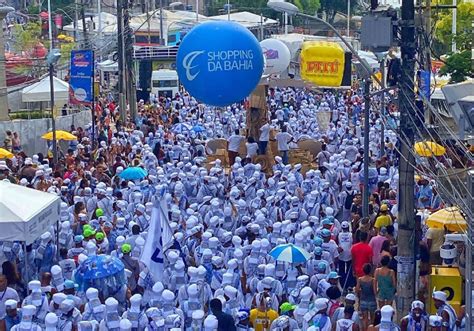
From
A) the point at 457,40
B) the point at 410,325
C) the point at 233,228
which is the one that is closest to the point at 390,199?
the point at 233,228

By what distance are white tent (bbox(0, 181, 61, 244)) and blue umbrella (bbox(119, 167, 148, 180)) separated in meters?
4.70

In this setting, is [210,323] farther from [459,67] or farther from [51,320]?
[459,67]

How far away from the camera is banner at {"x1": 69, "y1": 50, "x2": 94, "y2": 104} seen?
2325 cm

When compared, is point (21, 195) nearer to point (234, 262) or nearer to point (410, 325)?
point (234, 262)

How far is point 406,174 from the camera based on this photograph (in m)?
12.3

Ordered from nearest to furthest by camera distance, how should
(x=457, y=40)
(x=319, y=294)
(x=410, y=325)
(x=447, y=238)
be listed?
(x=410, y=325) < (x=319, y=294) < (x=447, y=238) < (x=457, y=40)

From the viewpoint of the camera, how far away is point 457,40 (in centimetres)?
3388

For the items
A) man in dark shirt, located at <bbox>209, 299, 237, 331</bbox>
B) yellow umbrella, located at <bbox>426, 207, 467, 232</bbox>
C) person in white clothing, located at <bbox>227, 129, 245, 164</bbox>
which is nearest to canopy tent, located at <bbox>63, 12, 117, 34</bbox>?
person in white clothing, located at <bbox>227, 129, 245, 164</bbox>

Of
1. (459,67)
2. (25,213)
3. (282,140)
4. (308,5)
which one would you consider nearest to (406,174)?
(25,213)

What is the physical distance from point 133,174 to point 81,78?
5296 millimetres

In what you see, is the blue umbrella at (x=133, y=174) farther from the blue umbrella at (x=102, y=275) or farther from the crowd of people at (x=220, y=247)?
the blue umbrella at (x=102, y=275)

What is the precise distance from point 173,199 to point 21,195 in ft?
14.7

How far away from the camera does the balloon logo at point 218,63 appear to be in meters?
19.8

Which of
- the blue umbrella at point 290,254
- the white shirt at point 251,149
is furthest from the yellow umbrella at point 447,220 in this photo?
the white shirt at point 251,149
